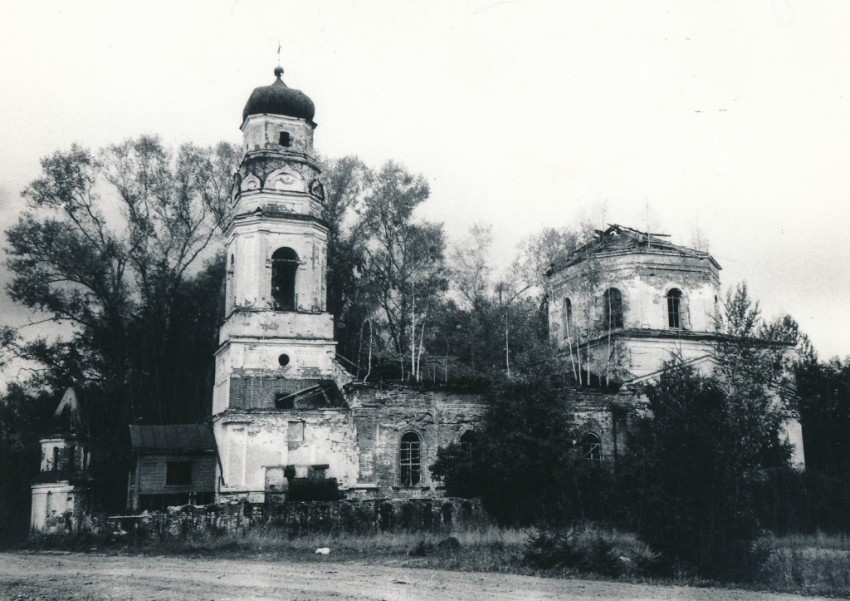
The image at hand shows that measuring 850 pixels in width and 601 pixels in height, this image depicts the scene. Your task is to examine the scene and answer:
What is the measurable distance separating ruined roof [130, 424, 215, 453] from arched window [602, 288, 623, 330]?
46.8 feet

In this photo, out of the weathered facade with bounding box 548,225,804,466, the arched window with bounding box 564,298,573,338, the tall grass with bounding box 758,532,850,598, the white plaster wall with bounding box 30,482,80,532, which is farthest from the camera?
the arched window with bounding box 564,298,573,338

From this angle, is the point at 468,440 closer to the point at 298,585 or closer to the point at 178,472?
the point at 178,472

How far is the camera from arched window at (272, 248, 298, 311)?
2714 cm

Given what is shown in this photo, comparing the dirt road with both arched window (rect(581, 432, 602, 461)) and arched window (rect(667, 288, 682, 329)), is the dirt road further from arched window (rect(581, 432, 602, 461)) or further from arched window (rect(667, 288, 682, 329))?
arched window (rect(667, 288, 682, 329))

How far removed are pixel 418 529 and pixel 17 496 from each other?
14.5 meters

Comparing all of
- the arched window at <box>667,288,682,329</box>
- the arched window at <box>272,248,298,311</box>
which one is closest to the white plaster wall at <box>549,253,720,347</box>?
the arched window at <box>667,288,682,329</box>

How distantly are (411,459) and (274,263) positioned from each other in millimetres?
7324

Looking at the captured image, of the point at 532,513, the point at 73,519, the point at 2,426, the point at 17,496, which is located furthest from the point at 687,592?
the point at 2,426

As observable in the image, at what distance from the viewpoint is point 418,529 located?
2120 cm

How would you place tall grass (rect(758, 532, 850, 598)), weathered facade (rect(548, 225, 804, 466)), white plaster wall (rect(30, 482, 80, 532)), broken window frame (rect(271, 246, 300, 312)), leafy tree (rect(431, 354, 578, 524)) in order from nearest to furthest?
tall grass (rect(758, 532, 850, 598)), leafy tree (rect(431, 354, 578, 524)), white plaster wall (rect(30, 482, 80, 532)), broken window frame (rect(271, 246, 300, 312)), weathered facade (rect(548, 225, 804, 466))

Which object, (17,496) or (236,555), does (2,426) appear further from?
(236,555)

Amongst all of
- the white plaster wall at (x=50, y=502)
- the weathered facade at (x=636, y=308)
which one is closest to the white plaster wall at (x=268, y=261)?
the white plaster wall at (x=50, y=502)

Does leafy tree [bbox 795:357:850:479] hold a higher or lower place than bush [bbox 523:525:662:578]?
higher

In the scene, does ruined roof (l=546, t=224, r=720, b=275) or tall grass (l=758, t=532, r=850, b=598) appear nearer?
tall grass (l=758, t=532, r=850, b=598)
